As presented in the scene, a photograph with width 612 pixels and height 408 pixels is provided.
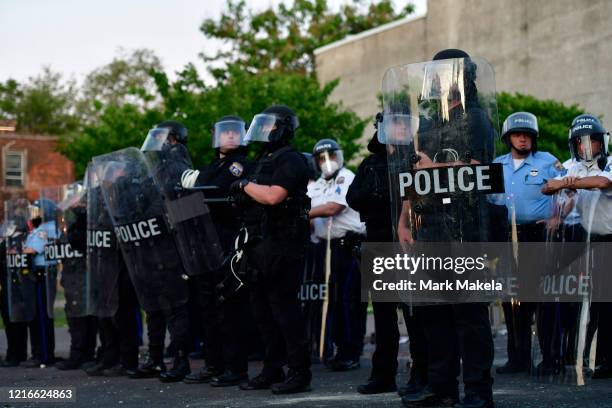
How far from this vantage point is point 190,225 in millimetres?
8484

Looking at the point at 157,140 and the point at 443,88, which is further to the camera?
the point at 157,140

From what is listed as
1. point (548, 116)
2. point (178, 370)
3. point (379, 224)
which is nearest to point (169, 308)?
point (178, 370)

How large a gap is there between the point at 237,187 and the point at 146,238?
4.55 feet

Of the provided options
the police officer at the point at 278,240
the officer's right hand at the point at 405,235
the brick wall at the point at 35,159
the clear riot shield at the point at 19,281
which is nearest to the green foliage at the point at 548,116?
the clear riot shield at the point at 19,281

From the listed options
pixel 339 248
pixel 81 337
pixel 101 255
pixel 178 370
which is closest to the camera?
pixel 178 370

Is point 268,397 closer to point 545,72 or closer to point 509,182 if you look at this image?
point 509,182

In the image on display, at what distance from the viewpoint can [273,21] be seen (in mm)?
46281

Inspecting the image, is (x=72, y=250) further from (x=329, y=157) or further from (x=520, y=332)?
(x=520, y=332)

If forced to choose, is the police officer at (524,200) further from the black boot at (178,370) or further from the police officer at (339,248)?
the black boot at (178,370)

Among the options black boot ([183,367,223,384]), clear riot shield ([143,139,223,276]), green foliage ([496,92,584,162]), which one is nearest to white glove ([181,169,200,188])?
clear riot shield ([143,139,223,276])

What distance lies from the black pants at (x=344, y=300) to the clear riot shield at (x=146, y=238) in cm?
174

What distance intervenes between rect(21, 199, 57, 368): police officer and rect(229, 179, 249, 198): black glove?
12.2ft

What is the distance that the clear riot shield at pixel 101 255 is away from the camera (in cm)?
912

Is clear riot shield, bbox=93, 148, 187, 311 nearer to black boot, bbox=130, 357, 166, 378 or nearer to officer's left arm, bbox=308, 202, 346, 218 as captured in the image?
black boot, bbox=130, 357, 166, 378
